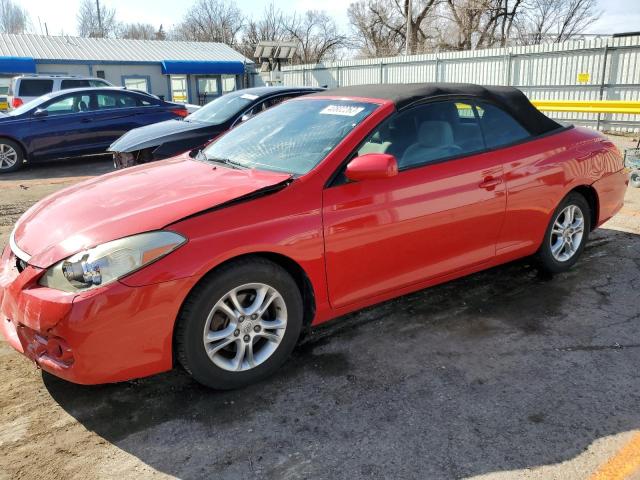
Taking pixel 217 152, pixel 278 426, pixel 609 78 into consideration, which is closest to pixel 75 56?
pixel 609 78

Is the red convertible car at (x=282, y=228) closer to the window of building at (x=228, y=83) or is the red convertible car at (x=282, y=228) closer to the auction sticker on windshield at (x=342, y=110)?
the auction sticker on windshield at (x=342, y=110)

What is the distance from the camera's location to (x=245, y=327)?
2.88 meters

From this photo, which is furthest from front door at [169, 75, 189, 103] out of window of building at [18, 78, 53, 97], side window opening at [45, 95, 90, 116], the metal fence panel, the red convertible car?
the red convertible car

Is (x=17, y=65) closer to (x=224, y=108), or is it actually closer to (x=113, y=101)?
(x=113, y=101)

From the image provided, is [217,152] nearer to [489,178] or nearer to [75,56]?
[489,178]

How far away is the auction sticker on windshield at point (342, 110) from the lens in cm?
353

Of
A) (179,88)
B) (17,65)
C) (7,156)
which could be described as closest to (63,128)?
(7,156)

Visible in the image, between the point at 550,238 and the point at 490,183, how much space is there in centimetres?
95

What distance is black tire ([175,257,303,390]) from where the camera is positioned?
2666 mm

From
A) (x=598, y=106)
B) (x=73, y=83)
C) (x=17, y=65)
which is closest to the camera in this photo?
(x=598, y=106)

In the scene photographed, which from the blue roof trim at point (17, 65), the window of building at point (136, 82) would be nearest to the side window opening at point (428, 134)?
the blue roof trim at point (17, 65)

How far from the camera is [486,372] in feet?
10.1

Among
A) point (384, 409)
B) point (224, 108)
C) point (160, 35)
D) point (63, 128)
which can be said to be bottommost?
point (384, 409)

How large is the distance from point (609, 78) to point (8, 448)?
16804 mm
